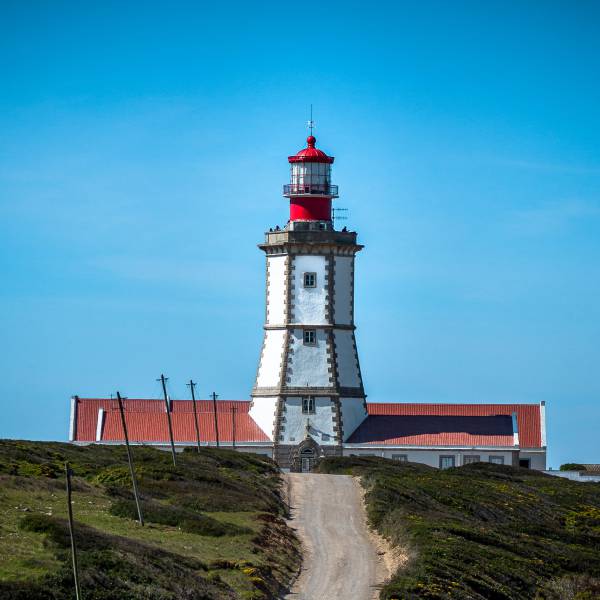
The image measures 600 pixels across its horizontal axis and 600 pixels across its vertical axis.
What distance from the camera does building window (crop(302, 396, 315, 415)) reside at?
204ft

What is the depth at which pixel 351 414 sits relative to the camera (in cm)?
6312

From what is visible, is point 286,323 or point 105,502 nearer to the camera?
point 105,502

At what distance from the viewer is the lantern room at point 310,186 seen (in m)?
62.0

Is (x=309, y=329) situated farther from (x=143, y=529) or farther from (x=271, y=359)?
(x=143, y=529)

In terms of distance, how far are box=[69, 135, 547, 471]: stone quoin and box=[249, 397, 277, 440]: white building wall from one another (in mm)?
43

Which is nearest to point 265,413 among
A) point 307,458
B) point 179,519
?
point 307,458

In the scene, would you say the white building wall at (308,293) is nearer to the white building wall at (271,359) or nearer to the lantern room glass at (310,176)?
the white building wall at (271,359)

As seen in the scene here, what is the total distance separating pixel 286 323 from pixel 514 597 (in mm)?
27967

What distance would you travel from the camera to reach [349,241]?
206 feet

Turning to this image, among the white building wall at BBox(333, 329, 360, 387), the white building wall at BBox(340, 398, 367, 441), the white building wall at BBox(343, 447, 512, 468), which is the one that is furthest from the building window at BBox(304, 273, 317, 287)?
the white building wall at BBox(343, 447, 512, 468)

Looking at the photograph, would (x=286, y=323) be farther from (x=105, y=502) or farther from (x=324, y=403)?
(x=105, y=502)

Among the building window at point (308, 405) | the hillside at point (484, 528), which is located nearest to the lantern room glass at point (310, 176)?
A: the building window at point (308, 405)

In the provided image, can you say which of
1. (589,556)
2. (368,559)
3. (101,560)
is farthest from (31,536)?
(589,556)

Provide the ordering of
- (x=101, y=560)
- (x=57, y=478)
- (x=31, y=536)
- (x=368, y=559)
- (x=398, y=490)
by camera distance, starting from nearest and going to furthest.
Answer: (x=101, y=560)
(x=31, y=536)
(x=368, y=559)
(x=57, y=478)
(x=398, y=490)
